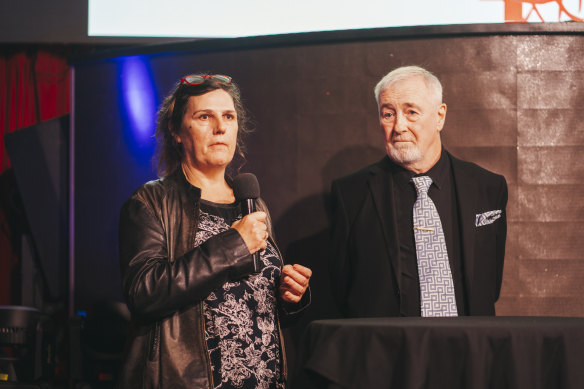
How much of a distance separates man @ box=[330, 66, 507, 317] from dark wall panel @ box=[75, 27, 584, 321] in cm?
55

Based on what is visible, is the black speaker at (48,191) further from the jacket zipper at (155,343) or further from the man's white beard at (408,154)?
the man's white beard at (408,154)

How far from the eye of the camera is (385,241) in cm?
218

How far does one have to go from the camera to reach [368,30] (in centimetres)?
297

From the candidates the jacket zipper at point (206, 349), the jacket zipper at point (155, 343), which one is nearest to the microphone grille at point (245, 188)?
the jacket zipper at point (206, 349)

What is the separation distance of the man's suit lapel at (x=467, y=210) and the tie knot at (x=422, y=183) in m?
0.12

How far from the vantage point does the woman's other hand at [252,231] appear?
164 cm

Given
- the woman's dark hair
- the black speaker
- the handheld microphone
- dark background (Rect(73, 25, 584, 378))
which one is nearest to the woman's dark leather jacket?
the handheld microphone

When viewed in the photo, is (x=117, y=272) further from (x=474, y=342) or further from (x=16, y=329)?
(x=474, y=342)

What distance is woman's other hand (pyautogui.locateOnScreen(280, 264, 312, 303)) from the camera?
177 cm

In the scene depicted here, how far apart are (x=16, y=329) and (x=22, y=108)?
246 cm

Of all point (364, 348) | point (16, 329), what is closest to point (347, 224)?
point (364, 348)

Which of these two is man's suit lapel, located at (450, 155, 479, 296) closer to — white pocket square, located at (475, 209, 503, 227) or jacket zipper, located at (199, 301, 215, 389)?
white pocket square, located at (475, 209, 503, 227)

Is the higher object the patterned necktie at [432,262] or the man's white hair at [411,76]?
the man's white hair at [411,76]

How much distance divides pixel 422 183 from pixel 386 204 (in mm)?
164
